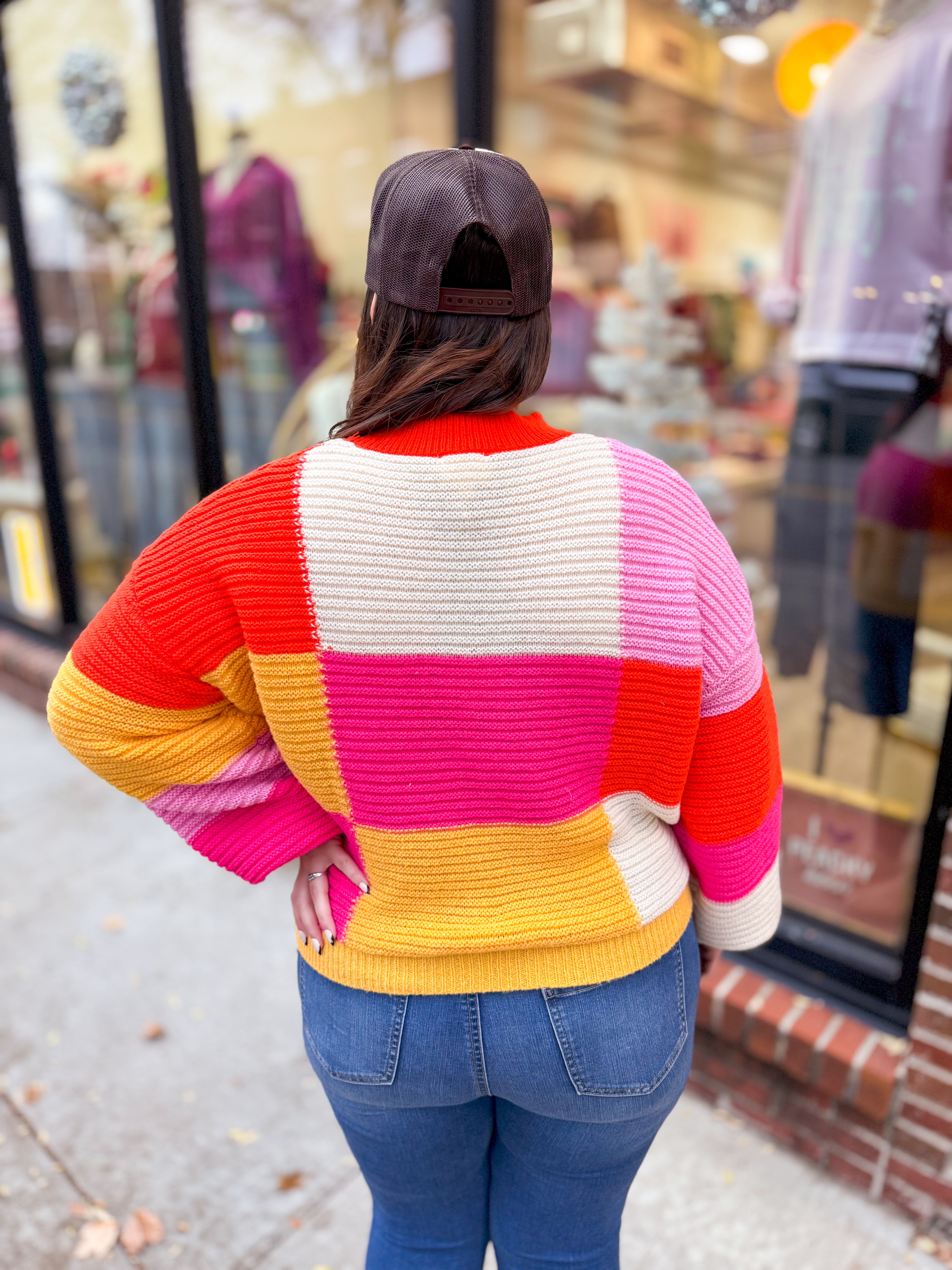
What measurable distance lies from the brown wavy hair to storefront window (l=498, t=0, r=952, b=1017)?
4.97ft

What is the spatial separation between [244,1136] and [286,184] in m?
3.51

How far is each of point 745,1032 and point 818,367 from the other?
5.60 feet

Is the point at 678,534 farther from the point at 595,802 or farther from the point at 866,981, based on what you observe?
the point at 866,981

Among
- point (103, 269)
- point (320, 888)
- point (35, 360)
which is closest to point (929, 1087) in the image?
point (320, 888)

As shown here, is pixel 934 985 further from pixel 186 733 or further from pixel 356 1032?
pixel 186 733

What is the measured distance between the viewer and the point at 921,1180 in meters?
1.94

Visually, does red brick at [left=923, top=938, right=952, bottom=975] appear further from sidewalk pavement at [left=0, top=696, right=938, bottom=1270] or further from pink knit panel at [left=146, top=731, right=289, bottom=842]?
pink knit panel at [left=146, top=731, right=289, bottom=842]

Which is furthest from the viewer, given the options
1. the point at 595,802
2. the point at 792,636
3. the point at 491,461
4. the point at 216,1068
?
the point at 792,636

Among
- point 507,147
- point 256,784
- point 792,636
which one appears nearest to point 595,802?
point 256,784

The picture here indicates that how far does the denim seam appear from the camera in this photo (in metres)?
1.08

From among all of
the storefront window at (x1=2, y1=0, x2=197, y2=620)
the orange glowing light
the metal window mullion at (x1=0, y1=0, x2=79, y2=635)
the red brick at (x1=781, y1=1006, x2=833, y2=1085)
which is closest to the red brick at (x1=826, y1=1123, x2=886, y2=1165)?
the red brick at (x1=781, y1=1006, x2=833, y2=1085)

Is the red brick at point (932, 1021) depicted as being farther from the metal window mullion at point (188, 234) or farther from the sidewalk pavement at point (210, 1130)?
the metal window mullion at point (188, 234)

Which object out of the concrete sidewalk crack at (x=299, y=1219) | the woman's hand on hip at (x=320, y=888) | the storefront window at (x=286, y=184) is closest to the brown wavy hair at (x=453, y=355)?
the woman's hand on hip at (x=320, y=888)

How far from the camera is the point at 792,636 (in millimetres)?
2662
